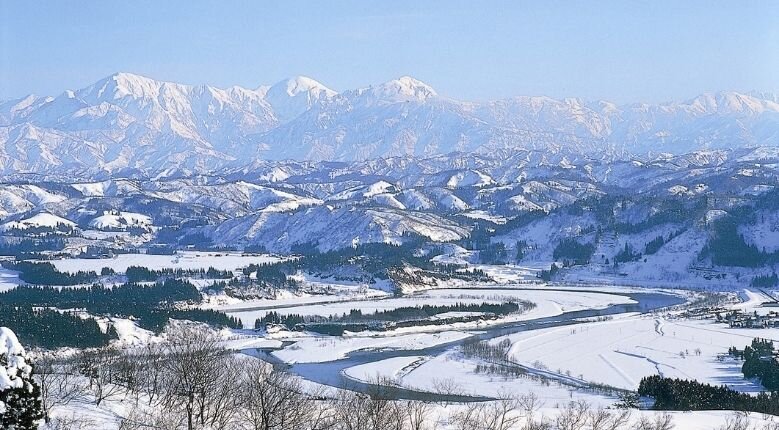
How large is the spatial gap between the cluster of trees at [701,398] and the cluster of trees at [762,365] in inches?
249

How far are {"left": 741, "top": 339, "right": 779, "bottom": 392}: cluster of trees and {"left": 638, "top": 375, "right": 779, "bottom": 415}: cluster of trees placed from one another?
632cm

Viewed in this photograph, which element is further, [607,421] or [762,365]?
[762,365]

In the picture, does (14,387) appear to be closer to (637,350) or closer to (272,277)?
(637,350)

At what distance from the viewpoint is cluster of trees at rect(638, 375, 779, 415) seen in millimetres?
73250

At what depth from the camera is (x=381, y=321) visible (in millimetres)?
141125

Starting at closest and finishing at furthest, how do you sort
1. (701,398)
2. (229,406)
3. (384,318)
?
(229,406), (701,398), (384,318)

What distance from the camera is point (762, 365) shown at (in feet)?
300

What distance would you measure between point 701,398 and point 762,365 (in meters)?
18.6

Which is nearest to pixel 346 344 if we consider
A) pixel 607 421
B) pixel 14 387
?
pixel 607 421

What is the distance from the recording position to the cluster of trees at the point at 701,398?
73.2 metres

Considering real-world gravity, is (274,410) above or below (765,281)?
below

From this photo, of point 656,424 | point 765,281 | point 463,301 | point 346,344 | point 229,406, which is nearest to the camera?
point 229,406

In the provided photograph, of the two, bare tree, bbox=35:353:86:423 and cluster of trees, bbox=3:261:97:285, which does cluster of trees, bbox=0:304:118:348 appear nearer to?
bare tree, bbox=35:353:86:423

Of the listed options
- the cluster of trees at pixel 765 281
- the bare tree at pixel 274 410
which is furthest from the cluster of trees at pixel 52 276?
the bare tree at pixel 274 410
